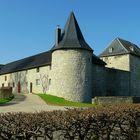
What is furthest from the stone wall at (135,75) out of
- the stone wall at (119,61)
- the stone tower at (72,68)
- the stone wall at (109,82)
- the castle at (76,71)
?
the stone tower at (72,68)

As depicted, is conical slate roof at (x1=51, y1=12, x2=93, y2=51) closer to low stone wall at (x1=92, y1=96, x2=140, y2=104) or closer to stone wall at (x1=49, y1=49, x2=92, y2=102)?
stone wall at (x1=49, y1=49, x2=92, y2=102)

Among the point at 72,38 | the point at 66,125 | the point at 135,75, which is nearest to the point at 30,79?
the point at 72,38

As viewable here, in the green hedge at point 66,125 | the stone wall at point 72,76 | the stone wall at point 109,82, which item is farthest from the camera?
the stone wall at point 109,82

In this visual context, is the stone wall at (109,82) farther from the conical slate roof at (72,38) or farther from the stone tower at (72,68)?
the conical slate roof at (72,38)

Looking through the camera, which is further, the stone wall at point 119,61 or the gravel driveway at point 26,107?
the stone wall at point 119,61

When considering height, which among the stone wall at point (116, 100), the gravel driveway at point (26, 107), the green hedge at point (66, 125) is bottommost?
the gravel driveway at point (26, 107)

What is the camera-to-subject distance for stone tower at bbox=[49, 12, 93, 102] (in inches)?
1551

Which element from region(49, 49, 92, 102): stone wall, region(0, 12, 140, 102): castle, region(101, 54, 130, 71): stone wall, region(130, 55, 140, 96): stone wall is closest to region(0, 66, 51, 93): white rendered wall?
region(0, 12, 140, 102): castle

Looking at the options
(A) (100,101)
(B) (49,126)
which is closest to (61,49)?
(A) (100,101)

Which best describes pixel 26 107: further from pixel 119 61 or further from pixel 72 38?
pixel 119 61

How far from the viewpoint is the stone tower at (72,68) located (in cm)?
3941

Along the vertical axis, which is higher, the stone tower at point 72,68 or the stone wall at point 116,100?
the stone tower at point 72,68

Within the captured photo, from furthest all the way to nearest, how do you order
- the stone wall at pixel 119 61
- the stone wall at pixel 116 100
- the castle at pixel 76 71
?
1. the stone wall at pixel 119 61
2. the castle at pixel 76 71
3. the stone wall at pixel 116 100

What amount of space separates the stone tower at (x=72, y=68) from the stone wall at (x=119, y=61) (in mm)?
11031
